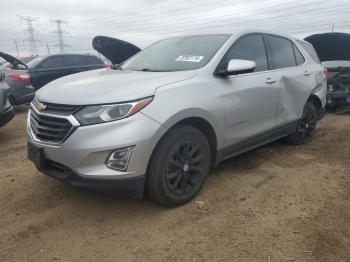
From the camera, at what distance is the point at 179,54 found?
402 cm

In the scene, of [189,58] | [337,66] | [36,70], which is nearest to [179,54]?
[189,58]

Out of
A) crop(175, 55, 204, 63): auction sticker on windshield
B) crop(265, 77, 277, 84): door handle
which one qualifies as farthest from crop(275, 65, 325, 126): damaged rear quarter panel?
crop(175, 55, 204, 63): auction sticker on windshield

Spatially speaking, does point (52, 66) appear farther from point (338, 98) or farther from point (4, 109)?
point (338, 98)

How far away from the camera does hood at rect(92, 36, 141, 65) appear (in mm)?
7023

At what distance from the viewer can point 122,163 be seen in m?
2.92

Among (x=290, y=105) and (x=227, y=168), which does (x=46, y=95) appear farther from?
(x=290, y=105)

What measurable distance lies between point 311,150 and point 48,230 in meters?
3.84

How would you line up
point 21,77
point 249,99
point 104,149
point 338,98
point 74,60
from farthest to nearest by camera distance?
point 74,60
point 21,77
point 338,98
point 249,99
point 104,149

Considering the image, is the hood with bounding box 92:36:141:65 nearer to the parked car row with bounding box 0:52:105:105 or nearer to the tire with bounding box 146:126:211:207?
the parked car row with bounding box 0:52:105:105

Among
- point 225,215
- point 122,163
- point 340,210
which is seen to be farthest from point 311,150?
point 122,163

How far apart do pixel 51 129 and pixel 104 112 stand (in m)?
0.54

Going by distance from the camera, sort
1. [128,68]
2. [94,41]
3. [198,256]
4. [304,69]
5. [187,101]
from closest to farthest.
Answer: [198,256], [187,101], [128,68], [304,69], [94,41]

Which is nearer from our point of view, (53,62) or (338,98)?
(338,98)

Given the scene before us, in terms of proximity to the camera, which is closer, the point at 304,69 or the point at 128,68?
the point at 128,68
